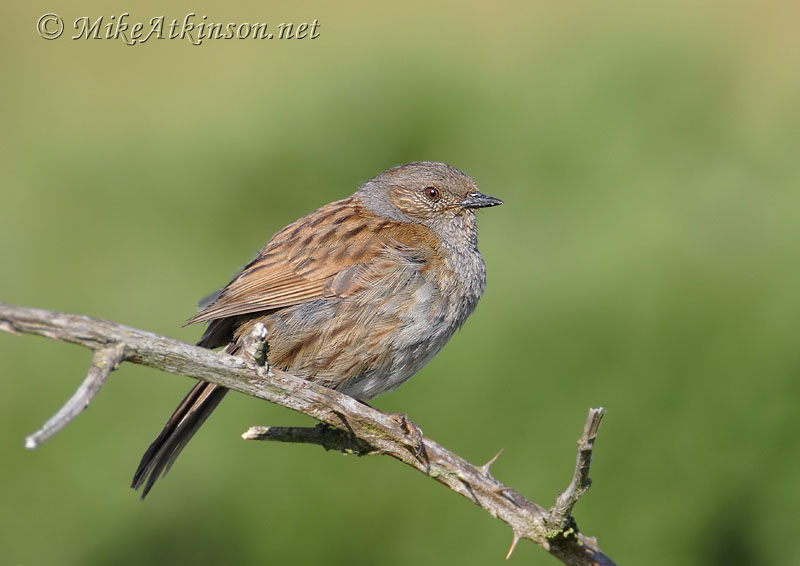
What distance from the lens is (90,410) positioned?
239 inches

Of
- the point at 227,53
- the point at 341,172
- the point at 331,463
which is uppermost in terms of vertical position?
the point at 227,53

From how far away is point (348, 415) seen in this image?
362cm

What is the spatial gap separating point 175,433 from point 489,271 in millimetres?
2387

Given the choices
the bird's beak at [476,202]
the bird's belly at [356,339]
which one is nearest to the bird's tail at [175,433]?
the bird's belly at [356,339]

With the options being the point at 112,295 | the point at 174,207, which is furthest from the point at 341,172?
the point at 112,295

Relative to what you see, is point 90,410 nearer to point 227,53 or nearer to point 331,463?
point 331,463

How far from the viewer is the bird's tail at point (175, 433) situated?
4.45 meters

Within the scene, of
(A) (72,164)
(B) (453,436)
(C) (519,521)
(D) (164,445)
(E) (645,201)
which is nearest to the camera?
(C) (519,521)

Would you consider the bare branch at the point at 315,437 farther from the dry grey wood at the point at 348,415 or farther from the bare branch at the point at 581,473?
the bare branch at the point at 581,473

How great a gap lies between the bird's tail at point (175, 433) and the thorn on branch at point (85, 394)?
62.5 inches

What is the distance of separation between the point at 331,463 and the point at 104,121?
161 inches

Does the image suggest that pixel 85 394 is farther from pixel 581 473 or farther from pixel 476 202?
pixel 476 202

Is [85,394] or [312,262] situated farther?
[312,262]

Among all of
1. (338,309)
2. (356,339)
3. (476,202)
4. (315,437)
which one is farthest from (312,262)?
(476,202)
